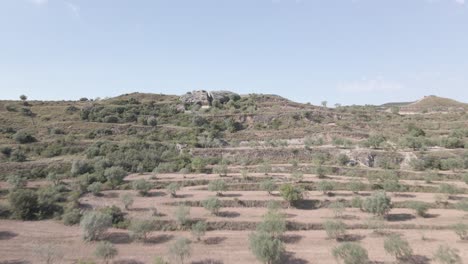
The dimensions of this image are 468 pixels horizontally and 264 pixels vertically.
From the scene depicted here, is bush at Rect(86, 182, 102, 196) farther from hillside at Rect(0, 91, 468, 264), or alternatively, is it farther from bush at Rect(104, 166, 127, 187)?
bush at Rect(104, 166, 127, 187)

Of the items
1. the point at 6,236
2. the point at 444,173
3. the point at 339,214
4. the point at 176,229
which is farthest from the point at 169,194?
the point at 444,173

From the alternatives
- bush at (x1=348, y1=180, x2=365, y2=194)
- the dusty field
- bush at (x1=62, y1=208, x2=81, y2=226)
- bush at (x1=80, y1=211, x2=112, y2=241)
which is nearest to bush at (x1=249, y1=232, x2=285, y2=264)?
the dusty field

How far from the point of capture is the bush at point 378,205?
81.4 feet

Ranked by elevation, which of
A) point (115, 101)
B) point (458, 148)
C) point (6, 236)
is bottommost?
point (6, 236)

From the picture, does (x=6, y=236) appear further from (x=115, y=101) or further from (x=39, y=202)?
(x=115, y=101)

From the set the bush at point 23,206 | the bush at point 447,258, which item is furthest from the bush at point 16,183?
the bush at point 447,258

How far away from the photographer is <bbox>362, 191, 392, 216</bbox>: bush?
24797 mm

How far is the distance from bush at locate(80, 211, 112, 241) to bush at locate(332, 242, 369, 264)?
16796mm

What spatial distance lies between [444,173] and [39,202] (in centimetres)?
4602

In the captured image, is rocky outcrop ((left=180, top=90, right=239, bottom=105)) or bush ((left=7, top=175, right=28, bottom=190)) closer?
bush ((left=7, top=175, right=28, bottom=190))

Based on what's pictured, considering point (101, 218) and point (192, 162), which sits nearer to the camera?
point (101, 218)

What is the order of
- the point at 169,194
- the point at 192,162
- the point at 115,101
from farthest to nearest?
the point at 115,101 < the point at 192,162 < the point at 169,194

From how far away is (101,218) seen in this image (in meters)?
21.9

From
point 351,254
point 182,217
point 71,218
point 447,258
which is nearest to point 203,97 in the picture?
point 71,218
